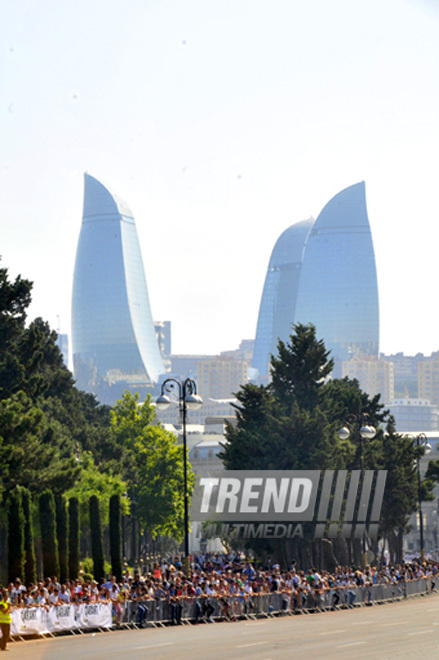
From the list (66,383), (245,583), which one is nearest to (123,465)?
(66,383)

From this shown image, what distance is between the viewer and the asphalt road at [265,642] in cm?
2845

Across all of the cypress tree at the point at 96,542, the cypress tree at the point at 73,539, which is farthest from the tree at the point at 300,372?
the cypress tree at the point at 73,539

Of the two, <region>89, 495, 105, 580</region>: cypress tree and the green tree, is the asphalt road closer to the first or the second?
<region>89, 495, 105, 580</region>: cypress tree

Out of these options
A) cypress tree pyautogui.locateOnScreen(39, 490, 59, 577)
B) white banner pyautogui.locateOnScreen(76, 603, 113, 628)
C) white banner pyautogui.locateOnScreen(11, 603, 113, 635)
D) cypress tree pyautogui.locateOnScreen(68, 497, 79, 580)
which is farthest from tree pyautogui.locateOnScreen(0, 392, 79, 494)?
white banner pyautogui.locateOnScreen(11, 603, 113, 635)

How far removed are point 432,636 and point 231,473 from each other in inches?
1947

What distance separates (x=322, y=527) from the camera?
76.7 metres

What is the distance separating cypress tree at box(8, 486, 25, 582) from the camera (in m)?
46.8

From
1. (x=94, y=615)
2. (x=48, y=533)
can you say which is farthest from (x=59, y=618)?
(x=48, y=533)

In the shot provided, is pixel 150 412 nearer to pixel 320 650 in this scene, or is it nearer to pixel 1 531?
pixel 1 531

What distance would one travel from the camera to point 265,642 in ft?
107

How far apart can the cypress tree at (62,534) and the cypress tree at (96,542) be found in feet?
8.23

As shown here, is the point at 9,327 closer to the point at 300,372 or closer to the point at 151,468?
the point at 300,372

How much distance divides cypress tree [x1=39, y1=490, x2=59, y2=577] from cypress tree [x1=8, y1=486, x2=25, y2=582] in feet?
14.0
